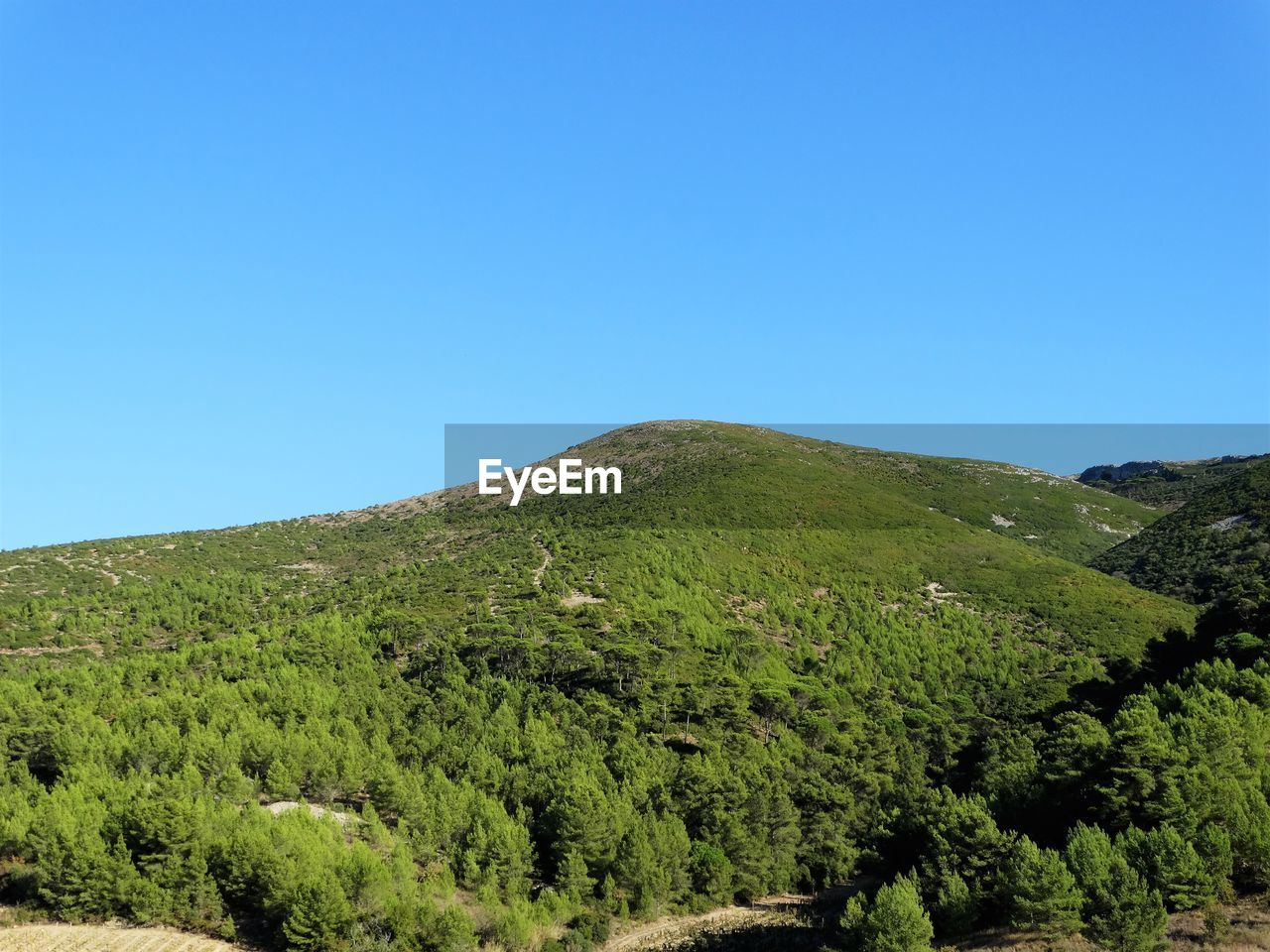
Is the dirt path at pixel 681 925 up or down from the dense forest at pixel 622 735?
down

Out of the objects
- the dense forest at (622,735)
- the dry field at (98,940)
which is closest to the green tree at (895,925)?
the dense forest at (622,735)

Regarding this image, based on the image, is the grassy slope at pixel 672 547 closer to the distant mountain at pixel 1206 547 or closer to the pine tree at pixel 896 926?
the distant mountain at pixel 1206 547

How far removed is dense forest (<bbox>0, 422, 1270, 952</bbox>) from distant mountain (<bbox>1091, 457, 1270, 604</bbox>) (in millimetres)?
6126

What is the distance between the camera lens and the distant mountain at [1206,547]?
105 metres

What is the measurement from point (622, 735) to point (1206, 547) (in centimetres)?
8405

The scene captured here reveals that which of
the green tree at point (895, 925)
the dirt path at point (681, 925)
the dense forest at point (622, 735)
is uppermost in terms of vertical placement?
the dense forest at point (622, 735)

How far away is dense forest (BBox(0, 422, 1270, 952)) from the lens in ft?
151

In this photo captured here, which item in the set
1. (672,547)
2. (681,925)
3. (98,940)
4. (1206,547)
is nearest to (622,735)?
(681,925)

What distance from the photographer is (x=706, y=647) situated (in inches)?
3189

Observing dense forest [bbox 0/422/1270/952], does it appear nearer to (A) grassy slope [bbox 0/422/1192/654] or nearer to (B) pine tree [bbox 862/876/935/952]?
(B) pine tree [bbox 862/876/935/952]

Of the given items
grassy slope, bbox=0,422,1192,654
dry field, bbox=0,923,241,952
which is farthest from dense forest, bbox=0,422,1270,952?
dry field, bbox=0,923,241,952

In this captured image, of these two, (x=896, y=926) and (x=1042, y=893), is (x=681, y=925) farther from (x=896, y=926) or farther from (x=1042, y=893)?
(x=1042, y=893)

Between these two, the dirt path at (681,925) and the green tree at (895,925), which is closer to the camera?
the green tree at (895,925)

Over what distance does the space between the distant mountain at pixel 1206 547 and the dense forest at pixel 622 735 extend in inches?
241
